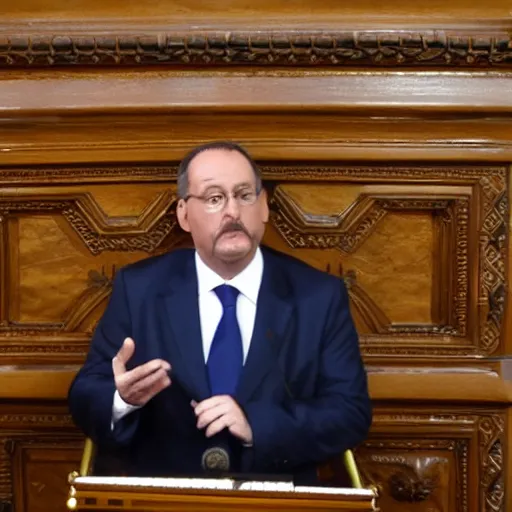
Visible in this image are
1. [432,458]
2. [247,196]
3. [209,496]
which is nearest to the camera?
[209,496]

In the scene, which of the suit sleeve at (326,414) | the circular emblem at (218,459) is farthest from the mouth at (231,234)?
the circular emblem at (218,459)

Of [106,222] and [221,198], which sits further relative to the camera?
[106,222]

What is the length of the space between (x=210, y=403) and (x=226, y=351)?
3.5 inches

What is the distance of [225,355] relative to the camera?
42.7 inches

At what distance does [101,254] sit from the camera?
1.29m

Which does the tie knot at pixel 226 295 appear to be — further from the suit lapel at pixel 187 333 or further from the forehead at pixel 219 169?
the forehead at pixel 219 169

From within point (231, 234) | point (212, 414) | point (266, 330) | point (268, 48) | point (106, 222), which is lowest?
point (212, 414)

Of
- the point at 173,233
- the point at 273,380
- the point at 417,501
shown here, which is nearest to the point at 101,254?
the point at 173,233

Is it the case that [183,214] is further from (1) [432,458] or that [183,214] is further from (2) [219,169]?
(1) [432,458]

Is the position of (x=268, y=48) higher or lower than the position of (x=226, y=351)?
higher

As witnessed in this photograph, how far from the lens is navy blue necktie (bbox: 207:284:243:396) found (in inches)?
42.3

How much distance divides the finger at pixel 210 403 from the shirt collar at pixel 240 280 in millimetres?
147

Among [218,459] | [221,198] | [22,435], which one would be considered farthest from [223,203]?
[22,435]

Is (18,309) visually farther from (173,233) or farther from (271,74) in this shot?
(271,74)
